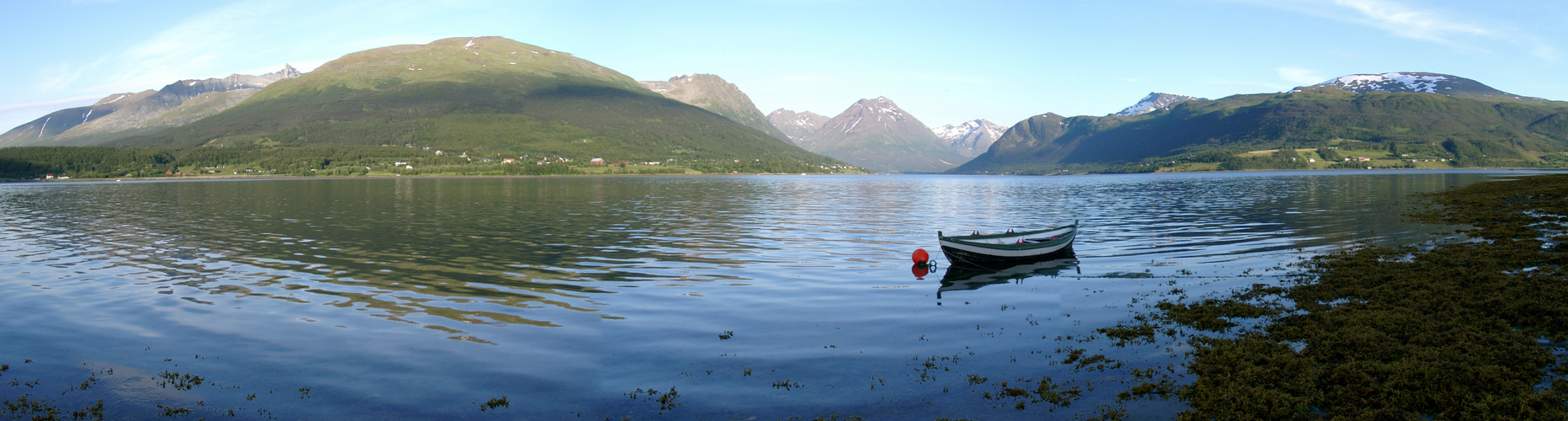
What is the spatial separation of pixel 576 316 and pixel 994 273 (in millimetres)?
17775

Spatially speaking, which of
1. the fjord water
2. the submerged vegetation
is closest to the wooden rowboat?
the fjord water

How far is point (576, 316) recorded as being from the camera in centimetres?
2242

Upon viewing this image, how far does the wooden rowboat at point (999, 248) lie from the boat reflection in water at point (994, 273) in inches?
13.2

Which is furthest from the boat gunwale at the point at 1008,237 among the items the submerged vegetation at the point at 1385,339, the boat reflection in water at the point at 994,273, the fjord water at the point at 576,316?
the submerged vegetation at the point at 1385,339

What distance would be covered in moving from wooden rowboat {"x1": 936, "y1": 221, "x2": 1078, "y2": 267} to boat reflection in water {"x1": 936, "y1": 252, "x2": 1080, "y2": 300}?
0.33 metres

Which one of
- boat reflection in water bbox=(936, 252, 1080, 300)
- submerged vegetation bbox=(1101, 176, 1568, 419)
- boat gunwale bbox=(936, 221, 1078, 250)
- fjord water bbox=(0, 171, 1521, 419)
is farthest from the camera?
boat gunwale bbox=(936, 221, 1078, 250)

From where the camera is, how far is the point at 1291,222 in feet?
176

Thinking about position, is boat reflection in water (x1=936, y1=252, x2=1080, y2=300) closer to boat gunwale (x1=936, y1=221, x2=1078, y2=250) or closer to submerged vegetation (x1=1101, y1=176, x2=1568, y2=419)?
boat gunwale (x1=936, y1=221, x2=1078, y2=250)

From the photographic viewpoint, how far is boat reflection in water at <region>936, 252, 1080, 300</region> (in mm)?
29141

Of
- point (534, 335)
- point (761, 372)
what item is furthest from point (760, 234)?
point (761, 372)

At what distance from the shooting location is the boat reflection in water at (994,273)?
29141 millimetres

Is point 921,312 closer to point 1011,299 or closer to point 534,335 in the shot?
point 1011,299

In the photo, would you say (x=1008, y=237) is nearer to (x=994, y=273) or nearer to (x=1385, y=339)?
(x=994, y=273)

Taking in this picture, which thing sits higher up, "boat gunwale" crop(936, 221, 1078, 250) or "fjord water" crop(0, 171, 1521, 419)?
"boat gunwale" crop(936, 221, 1078, 250)
